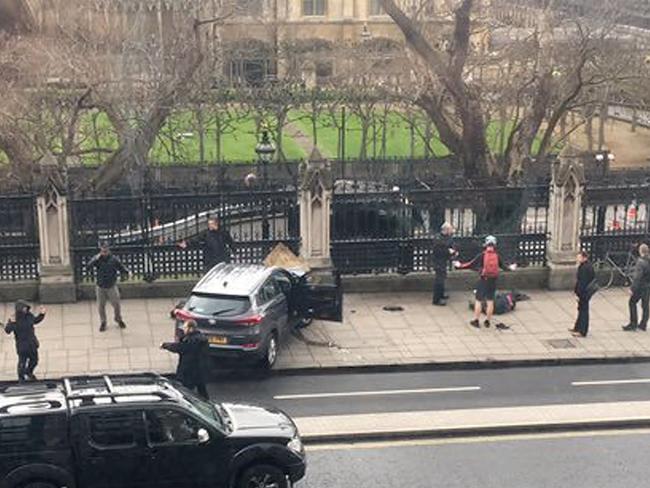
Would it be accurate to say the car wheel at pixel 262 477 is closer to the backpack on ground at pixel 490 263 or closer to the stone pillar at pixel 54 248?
the backpack on ground at pixel 490 263

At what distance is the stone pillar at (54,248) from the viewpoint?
2141 cm

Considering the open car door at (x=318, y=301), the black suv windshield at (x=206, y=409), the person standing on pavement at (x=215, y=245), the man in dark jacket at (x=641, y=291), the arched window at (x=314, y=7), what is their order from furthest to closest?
the arched window at (x=314, y=7)
the person standing on pavement at (x=215, y=245)
the man in dark jacket at (x=641, y=291)
the open car door at (x=318, y=301)
the black suv windshield at (x=206, y=409)

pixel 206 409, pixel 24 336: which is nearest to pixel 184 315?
pixel 24 336

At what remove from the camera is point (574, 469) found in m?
14.0

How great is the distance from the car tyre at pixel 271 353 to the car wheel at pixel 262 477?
201 inches

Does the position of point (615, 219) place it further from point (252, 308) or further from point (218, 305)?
point (218, 305)

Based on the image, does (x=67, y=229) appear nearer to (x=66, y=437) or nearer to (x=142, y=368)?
(x=142, y=368)

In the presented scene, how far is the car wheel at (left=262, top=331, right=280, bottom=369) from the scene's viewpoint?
1758 cm

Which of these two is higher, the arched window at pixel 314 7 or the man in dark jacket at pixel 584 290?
the arched window at pixel 314 7

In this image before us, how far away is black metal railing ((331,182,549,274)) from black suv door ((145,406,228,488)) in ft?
36.4

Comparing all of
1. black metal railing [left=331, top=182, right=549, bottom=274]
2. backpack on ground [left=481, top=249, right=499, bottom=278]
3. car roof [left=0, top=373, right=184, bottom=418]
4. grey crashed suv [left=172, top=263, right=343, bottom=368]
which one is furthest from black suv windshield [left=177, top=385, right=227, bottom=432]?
black metal railing [left=331, top=182, right=549, bottom=274]

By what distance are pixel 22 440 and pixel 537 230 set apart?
1481cm

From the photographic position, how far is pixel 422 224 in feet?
76.3

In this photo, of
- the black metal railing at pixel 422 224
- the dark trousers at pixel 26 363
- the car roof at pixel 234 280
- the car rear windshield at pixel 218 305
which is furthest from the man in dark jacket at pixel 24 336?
the black metal railing at pixel 422 224
